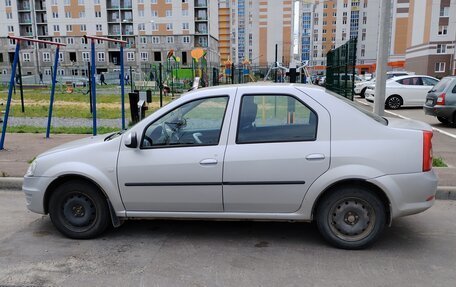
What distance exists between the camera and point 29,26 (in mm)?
85500

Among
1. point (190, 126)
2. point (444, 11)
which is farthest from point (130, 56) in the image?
point (190, 126)

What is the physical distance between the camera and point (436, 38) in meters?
62.5

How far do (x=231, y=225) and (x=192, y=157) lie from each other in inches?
47.5

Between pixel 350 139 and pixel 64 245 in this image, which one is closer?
pixel 350 139

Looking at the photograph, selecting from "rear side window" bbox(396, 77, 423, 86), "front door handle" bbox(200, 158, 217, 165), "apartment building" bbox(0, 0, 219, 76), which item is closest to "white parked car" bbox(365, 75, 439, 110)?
"rear side window" bbox(396, 77, 423, 86)

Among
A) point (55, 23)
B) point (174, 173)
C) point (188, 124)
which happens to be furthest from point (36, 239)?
point (55, 23)

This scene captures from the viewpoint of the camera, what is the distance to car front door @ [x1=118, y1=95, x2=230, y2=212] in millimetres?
4379

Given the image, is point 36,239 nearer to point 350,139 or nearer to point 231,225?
point 231,225

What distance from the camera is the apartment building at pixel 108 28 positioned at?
264 feet

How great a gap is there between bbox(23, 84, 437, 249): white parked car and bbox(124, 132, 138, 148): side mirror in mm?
10

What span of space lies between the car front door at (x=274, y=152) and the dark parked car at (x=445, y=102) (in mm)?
9918

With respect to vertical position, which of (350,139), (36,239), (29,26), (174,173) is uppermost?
(29,26)

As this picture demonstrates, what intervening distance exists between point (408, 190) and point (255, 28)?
114205mm

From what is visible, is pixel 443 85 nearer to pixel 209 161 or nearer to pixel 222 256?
pixel 209 161
